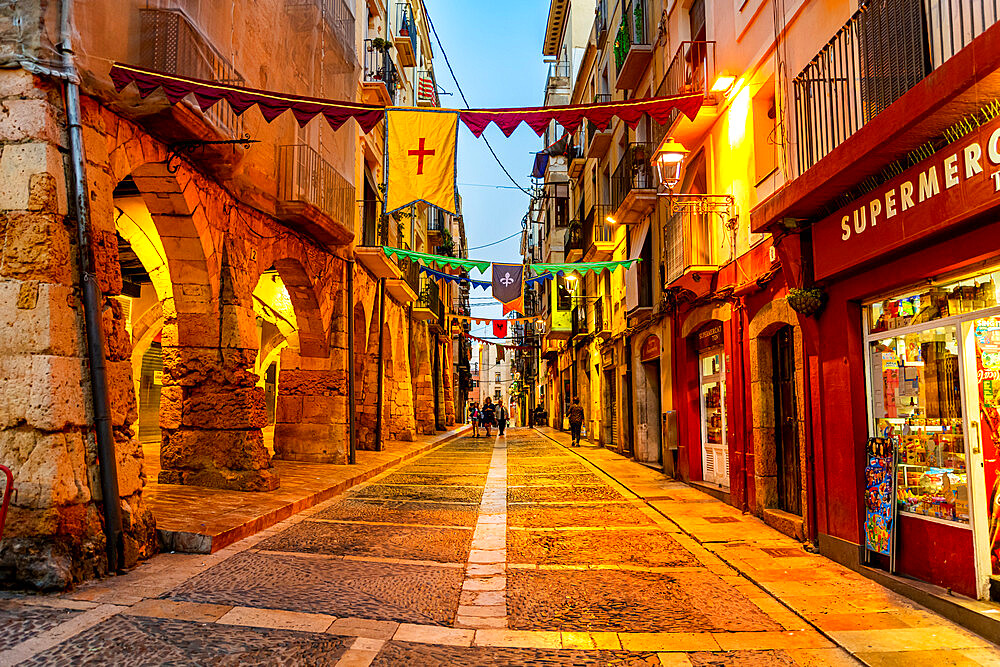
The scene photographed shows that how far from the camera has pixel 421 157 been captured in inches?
355

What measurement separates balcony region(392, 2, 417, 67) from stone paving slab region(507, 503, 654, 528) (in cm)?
1803

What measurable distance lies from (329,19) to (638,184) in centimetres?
711

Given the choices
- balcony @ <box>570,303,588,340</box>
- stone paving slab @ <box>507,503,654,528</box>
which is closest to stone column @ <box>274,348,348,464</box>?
stone paving slab @ <box>507,503,654,528</box>

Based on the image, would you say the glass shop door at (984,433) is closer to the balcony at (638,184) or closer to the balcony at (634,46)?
the balcony at (638,184)

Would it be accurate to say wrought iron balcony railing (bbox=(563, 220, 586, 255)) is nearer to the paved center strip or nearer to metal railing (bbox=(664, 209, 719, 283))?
metal railing (bbox=(664, 209, 719, 283))

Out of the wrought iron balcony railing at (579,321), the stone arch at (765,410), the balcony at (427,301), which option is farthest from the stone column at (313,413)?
the wrought iron balcony railing at (579,321)

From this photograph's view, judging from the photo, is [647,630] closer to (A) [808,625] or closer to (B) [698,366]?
(A) [808,625]

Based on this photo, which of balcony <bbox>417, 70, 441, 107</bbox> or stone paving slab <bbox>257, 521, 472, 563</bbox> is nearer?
stone paving slab <bbox>257, 521, 472, 563</bbox>

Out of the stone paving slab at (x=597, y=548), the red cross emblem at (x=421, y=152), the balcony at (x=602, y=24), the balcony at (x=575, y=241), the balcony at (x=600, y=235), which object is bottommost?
the stone paving slab at (x=597, y=548)

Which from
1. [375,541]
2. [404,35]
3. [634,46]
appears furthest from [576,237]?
[375,541]

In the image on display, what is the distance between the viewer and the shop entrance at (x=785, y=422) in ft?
26.9

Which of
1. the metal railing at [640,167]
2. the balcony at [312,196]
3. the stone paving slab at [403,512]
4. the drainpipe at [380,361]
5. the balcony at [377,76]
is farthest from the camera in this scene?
the drainpipe at [380,361]

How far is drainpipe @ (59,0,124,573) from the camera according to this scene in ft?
18.1

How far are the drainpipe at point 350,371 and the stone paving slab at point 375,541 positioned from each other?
6.18 meters
